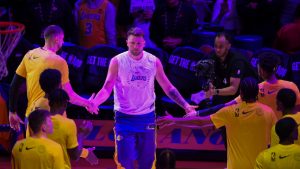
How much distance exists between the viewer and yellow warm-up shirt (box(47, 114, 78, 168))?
22.7 ft

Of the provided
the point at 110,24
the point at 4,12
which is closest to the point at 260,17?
the point at 110,24

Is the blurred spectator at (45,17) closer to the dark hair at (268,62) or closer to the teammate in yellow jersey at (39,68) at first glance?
the teammate in yellow jersey at (39,68)

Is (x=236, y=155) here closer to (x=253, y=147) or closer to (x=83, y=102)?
(x=253, y=147)

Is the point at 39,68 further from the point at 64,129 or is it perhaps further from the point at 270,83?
the point at 270,83

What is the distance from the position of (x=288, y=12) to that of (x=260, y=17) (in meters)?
0.55

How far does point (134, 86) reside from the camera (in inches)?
333

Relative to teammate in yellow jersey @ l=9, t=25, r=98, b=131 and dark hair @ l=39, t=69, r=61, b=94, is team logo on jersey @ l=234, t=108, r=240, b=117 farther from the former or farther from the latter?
teammate in yellow jersey @ l=9, t=25, r=98, b=131

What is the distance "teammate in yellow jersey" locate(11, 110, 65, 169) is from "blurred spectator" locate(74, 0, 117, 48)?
5.28 meters

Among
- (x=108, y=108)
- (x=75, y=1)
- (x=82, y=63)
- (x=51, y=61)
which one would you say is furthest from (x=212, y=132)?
(x=75, y=1)

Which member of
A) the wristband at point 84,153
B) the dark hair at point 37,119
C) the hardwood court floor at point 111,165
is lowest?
the hardwood court floor at point 111,165

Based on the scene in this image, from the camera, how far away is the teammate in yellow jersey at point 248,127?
7.33 metres

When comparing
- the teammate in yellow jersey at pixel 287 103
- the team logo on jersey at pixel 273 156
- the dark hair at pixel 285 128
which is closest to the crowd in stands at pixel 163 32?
the teammate in yellow jersey at pixel 287 103

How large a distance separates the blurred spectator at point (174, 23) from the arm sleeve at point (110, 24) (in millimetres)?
641

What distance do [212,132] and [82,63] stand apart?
227cm
